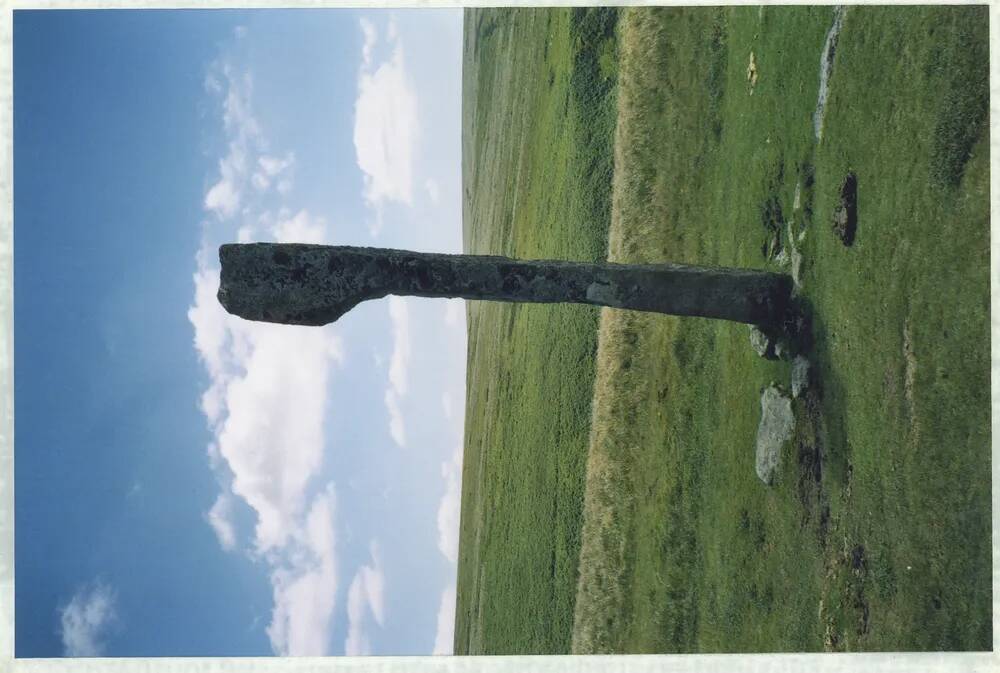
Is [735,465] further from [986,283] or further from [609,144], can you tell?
[609,144]

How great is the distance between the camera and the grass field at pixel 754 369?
979cm

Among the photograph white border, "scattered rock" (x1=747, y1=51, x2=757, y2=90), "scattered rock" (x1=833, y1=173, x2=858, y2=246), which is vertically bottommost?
the photograph white border

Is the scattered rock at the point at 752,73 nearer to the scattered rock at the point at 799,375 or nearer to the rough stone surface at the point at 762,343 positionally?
the rough stone surface at the point at 762,343

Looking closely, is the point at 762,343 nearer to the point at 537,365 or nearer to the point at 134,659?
the point at 134,659

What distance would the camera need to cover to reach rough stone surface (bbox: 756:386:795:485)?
12.7m

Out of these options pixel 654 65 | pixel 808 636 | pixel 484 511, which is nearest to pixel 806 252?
pixel 808 636

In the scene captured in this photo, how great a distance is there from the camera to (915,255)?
10312mm

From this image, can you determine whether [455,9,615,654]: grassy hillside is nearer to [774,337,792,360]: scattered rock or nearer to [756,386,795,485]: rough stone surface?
[756,386,795,485]: rough stone surface

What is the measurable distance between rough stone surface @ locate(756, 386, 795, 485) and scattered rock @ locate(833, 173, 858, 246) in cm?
257

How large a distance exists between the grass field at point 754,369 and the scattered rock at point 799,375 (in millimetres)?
A: 157

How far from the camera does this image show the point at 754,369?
14.1m

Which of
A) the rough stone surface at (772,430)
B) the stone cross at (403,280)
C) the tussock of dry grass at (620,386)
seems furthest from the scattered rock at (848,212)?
the tussock of dry grass at (620,386)

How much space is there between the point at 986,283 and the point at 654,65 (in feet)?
44.3

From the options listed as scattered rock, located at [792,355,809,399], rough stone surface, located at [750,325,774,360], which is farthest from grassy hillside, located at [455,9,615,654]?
scattered rock, located at [792,355,809,399]
